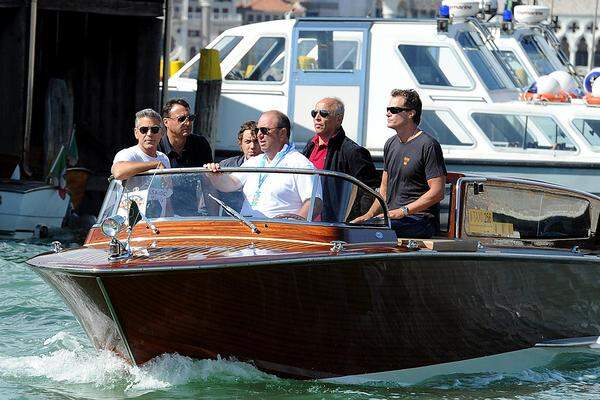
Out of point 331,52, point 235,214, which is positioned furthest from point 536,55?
point 235,214

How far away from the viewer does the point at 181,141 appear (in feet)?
29.8

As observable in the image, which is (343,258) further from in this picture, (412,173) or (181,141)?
(181,141)

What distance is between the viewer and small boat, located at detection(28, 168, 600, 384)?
7.24 meters

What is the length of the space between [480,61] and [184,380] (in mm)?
8652

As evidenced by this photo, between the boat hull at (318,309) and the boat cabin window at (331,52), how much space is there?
7315mm

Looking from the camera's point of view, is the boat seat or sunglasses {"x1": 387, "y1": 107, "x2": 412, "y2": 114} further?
sunglasses {"x1": 387, "y1": 107, "x2": 412, "y2": 114}

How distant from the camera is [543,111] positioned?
14.7 meters

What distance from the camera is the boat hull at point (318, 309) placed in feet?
23.7

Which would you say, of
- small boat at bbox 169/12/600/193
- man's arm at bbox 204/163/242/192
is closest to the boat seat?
man's arm at bbox 204/163/242/192

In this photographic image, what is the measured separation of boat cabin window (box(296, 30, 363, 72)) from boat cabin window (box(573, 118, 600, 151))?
2564 millimetres

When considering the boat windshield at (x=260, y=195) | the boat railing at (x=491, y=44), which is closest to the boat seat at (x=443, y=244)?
the boat windshield at (x=260, y=195)

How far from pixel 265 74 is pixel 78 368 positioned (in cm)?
825

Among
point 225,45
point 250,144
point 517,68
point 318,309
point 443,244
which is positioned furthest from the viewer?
point 225,45

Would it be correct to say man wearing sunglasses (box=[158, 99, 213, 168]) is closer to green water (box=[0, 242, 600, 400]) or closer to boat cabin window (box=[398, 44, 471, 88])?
green water (box=[0, 242, 600, 400])
